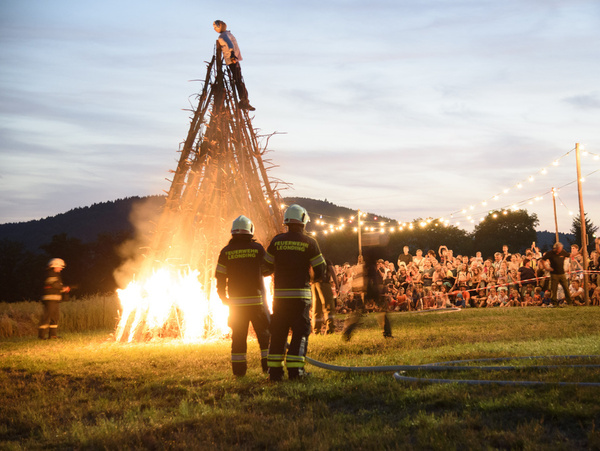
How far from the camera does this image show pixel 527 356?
332 inches

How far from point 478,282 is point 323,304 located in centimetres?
1053

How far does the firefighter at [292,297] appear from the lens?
26.0ft

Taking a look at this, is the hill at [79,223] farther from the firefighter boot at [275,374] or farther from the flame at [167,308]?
the firefighter boot at [275,374]

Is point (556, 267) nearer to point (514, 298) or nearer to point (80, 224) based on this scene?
point (514, 298)

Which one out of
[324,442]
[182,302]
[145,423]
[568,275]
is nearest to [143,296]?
[182,302]

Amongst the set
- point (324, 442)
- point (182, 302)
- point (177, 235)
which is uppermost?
point (177, 235)

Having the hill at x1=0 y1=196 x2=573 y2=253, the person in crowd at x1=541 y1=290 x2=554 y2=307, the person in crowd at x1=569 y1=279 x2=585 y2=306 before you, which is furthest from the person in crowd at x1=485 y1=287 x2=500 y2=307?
the hill at x1=0 y1=196 x2=573 y2=253

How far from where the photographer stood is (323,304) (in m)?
13.9

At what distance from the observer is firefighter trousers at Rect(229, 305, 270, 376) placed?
27.8 ft

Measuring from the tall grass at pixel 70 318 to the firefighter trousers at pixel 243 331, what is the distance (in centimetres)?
1263

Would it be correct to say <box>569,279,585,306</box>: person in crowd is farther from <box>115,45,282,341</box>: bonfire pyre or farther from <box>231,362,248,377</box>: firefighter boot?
<box>231,362,248,377</box>: firefighter boot

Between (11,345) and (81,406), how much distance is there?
9.23 m

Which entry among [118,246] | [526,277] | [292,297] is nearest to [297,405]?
[292,297]

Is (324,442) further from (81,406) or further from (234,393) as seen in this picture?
(81,406)
